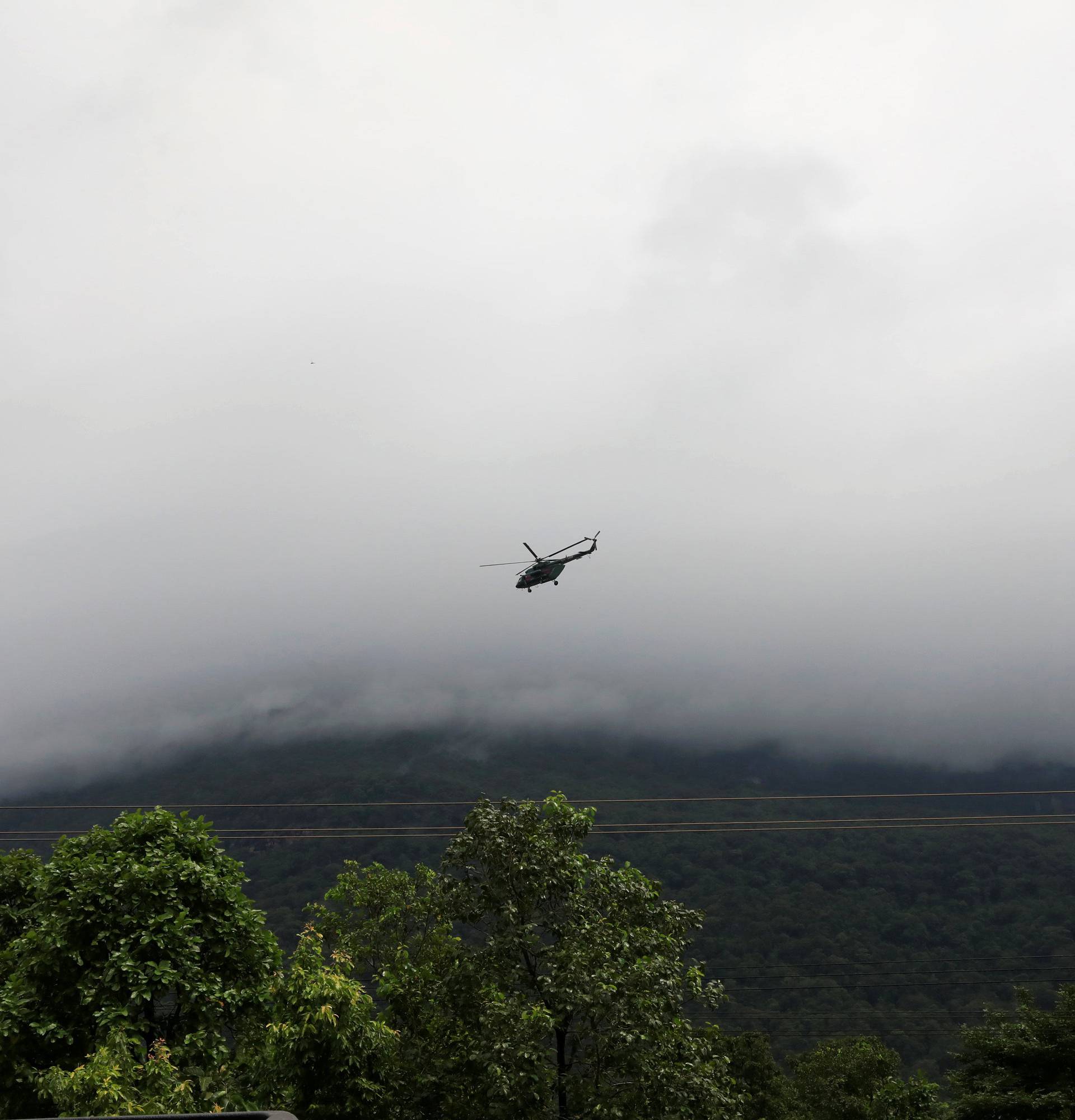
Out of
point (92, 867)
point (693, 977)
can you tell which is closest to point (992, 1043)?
point (693, 977)

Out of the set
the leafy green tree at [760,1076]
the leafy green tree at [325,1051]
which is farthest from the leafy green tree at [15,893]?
the leafy green tree at [760,1076]

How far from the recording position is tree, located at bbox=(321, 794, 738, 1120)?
2314 centimetres

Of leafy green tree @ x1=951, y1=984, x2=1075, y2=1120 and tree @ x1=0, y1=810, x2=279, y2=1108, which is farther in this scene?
leafy green tree @ x1=951, y1=984, x2=1075, y2=1120

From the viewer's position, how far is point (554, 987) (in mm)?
23812

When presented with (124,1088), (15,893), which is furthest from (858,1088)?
(124,1088)

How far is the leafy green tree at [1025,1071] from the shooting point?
1609 inches

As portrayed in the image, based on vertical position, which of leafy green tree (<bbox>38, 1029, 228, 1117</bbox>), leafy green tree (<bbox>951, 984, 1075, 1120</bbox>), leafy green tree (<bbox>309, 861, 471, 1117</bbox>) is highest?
leafy green tree (<bbox>38, 1029, 228, 1117</bbox>)

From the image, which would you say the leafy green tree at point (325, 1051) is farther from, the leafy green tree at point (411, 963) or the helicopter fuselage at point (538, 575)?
the helicopter fuselage at point (538, 575)

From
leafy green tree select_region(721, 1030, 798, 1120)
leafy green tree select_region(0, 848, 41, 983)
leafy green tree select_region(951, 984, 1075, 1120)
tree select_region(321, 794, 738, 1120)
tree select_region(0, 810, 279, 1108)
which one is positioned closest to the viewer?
tree select_region(321, 794, 738, 1120)

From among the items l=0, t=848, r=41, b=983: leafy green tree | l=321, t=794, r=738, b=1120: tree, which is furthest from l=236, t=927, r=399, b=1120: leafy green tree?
l=0, t=848, r=41, b=983: leafy green tree

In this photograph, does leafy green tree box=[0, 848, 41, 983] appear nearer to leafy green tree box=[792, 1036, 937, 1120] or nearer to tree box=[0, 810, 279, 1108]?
tree box=[0, 810, 279, 1108]

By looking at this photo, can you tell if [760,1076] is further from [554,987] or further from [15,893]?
[15,893]

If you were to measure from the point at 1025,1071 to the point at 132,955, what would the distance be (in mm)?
43107

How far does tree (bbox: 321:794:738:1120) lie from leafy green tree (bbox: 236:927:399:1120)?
309 centimetres
